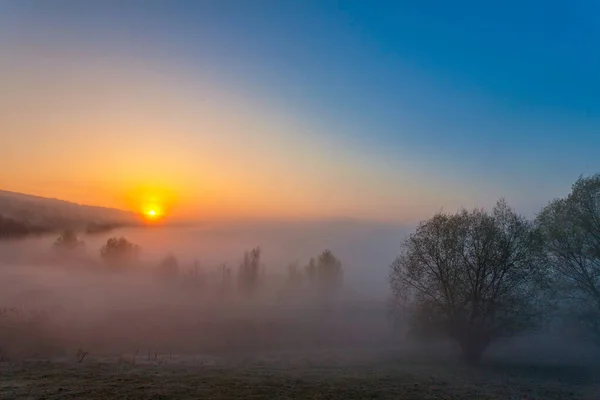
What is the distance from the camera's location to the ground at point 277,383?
73.9 feet

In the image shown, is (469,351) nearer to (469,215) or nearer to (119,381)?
(469,215)

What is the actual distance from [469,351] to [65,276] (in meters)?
136

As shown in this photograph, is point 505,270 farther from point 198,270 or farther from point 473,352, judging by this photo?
point 198,270

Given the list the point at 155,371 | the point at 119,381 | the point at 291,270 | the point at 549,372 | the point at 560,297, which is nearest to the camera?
the point at 119,381

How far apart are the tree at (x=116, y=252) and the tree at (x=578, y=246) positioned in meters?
138

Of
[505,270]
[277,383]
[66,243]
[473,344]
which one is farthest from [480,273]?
[66,243]

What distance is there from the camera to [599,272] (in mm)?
38000

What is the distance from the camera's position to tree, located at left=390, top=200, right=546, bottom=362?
135 feet

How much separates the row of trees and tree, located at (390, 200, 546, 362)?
0.09m

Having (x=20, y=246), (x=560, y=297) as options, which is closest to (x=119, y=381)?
(x=560, y=297)

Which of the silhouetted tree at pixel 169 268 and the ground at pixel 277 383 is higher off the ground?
the silhouetted tree at pixel 169 268

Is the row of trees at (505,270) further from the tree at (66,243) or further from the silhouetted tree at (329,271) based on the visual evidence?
the tree at (66,243)

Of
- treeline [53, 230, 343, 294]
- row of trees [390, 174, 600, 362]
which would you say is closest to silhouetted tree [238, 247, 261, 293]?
treeline [53, 230, 343, 294]

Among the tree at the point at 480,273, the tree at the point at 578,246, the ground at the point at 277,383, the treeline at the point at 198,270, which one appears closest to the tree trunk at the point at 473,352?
the tree at the point at 480,273
